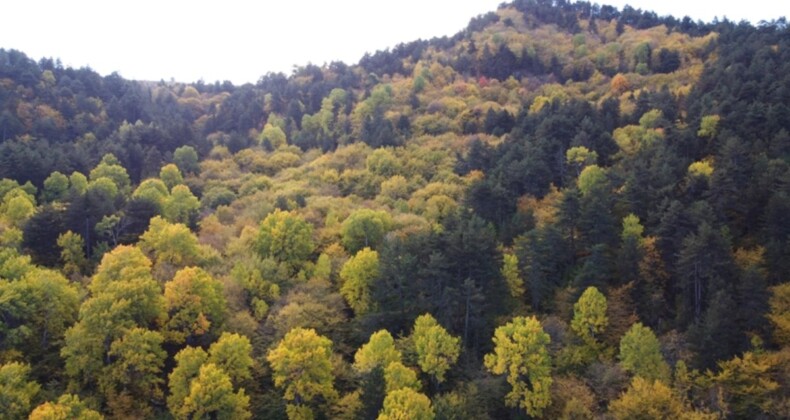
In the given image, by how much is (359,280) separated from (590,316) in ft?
79.9

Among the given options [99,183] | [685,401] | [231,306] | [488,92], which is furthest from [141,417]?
[488,92]

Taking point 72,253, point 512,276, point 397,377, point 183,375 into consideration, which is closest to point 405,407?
point 397,377

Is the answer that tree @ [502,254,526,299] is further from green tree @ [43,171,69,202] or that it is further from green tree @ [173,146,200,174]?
green tree @ [173,146,200,174]

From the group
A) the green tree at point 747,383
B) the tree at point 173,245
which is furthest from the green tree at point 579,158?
the tree at point 173,245

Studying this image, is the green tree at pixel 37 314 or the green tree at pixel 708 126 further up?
the green tree at pixel 708 126

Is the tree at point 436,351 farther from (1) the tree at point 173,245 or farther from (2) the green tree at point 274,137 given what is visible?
(2) the green tree at point 274,137

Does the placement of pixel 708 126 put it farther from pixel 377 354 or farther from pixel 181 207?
pixel 181 207

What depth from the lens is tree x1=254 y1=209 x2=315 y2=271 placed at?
75188 mm

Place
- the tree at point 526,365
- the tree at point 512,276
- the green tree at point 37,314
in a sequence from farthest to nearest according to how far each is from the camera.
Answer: the tree at point 512,276
the green tree at point 37,314
the tree at point 526,365

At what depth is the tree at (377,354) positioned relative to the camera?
54.6m

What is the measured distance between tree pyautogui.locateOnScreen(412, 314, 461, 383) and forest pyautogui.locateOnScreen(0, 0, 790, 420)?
0.22 meters

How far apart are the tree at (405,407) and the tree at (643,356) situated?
56.9ft

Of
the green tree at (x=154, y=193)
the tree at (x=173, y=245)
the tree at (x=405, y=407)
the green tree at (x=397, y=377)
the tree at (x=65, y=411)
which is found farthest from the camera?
the green tree at (x=154, y=193)

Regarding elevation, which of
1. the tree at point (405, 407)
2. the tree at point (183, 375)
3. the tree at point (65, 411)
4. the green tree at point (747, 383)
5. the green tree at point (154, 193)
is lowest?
the green tree at point (747, 383)
